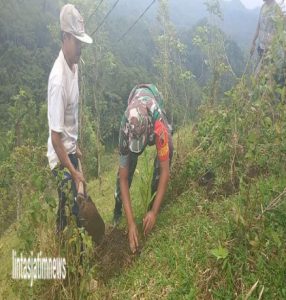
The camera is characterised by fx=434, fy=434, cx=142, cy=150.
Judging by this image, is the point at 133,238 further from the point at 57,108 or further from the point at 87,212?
the point at 57,108

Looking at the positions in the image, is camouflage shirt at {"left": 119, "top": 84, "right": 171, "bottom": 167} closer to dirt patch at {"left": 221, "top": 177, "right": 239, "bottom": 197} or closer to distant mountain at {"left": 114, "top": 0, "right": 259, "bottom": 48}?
dirt patch at {"left": 221, "top": 177, "right": 239, "bottom": 197}

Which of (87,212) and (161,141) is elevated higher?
(161,141)

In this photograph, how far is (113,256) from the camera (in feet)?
10.2

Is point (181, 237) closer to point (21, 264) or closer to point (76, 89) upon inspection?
point (21, 264)

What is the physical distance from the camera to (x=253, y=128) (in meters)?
3.17

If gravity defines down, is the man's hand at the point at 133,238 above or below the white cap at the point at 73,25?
below

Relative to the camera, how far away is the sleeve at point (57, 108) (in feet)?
9.46

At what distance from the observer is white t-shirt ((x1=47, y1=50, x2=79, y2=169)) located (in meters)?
2.89

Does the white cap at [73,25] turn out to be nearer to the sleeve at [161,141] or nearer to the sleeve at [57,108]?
the sleeve at [57,108]

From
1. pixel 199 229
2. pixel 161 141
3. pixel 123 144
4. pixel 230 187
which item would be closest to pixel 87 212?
pixel 123 144

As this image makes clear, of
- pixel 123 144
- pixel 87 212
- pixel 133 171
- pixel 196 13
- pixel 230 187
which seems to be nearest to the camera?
pixel 87 212

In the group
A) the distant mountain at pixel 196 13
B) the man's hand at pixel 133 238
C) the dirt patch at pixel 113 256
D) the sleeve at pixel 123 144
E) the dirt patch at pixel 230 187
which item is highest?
the sleeve at pixel 123 144

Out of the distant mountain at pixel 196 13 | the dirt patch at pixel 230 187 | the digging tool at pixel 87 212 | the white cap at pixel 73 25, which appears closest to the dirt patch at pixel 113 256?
the digging tool at pixel 87 212

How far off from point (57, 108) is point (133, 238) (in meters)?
1.02
